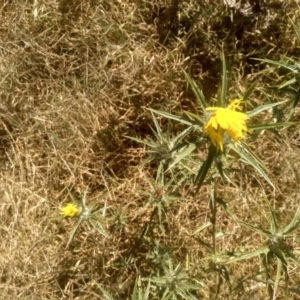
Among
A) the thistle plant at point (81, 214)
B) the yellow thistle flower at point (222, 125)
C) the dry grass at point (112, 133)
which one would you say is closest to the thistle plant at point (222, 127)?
the yellow thistle flower at point (222, 125)

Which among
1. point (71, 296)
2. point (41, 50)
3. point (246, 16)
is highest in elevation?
point (246, 16)

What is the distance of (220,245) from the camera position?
103 inches

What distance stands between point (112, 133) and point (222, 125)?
4.33 feet

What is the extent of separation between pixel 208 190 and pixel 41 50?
1.14 metres

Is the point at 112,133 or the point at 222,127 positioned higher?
the point at 222,127

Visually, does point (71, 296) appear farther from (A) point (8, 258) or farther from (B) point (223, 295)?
(B) point (223, 295)

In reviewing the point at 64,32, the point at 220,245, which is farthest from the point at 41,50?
the point at 220,245

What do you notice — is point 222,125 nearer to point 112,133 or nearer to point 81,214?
point 81,214

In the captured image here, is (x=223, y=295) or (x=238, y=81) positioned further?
(x=238, y=81)

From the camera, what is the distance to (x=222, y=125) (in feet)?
4.97

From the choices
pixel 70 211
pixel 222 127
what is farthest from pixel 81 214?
pixel 222 127

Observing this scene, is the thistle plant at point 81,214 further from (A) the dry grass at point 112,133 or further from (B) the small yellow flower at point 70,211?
(A) the dry grass at point 112,133

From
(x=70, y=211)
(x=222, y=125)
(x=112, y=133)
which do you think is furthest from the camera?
(x=112, y=133)

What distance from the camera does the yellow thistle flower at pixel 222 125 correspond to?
152 centimetres
